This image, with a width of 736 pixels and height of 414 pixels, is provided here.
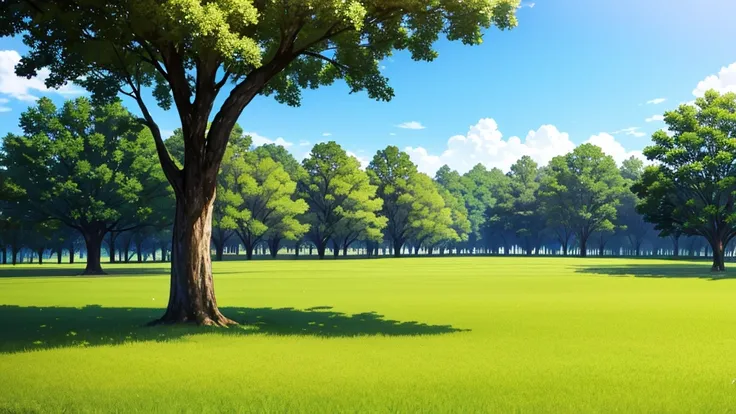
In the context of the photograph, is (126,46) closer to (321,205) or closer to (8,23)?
(8,23)

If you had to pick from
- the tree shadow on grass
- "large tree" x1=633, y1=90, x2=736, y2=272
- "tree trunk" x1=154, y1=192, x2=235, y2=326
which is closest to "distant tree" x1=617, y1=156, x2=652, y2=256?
"large tree" x1=633, y1=90, x2=736, y2=272

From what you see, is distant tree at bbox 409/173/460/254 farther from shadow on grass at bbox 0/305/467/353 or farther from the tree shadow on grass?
shadow on grass at bbox 0/305/467/353

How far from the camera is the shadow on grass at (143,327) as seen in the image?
54.8 feet

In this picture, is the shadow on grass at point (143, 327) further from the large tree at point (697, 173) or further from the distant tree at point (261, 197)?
the distant tree at point (261, 197)

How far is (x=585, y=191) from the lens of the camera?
123125 millimetres

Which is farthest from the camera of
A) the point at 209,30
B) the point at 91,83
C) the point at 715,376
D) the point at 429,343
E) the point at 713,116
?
the point at 713,116

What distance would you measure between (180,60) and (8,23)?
5.25 meters

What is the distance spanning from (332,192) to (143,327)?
291 ft

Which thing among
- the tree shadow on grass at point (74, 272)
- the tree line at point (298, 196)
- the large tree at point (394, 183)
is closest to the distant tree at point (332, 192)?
the tree line at point (298, 196)

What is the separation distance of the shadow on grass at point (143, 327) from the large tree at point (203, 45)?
162 cm

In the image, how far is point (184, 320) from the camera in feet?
65.6

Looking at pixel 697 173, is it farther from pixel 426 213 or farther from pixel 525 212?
pixel 525 212

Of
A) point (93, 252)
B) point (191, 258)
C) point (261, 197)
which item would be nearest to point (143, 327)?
point (191, 258)

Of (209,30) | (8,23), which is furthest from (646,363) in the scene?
(8,23)
